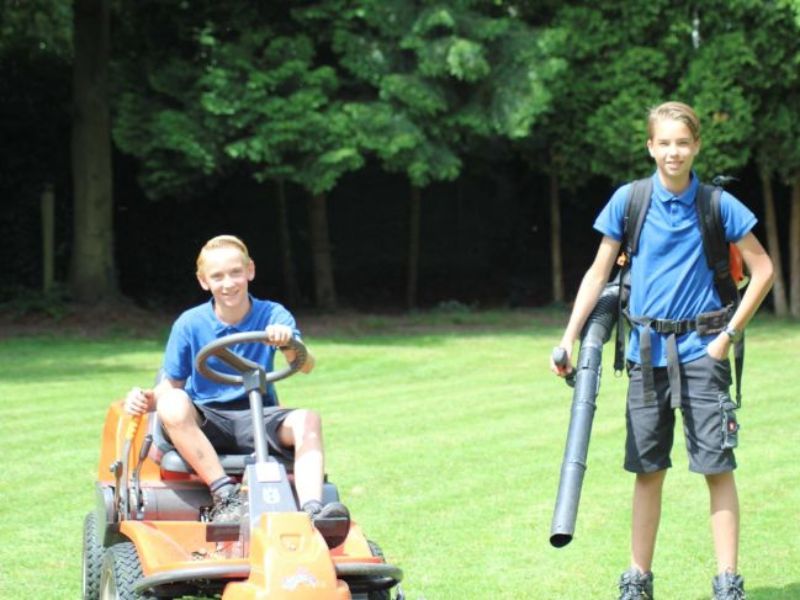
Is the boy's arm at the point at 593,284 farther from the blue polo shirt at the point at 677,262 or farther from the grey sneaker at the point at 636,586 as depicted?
the grey sneaker at the point at 636,586

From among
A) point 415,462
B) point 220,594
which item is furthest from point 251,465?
point 415,462

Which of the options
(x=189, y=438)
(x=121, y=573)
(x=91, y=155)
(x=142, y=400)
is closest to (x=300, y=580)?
(x=121, y=573)

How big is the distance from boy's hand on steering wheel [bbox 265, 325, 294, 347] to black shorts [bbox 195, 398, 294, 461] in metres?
0.29

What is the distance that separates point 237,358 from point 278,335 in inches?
6.3

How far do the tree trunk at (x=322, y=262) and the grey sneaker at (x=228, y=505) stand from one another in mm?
14004

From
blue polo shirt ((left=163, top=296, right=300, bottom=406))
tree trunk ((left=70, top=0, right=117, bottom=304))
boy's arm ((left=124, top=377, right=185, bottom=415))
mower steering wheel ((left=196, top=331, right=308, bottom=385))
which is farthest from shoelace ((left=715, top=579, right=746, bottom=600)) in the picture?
tree trunk ((left=70, top=0, right=117, bottom=304))

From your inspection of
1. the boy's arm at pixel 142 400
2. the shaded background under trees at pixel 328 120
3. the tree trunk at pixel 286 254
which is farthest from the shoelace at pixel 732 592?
the tree trunk at pixel 286 254

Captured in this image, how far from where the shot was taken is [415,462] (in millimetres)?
8414

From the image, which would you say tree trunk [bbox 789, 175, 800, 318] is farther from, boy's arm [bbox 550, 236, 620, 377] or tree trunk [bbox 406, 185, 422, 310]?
boy's arm [bbox 550, 236, 620, 377]

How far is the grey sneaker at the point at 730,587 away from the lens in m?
4.88

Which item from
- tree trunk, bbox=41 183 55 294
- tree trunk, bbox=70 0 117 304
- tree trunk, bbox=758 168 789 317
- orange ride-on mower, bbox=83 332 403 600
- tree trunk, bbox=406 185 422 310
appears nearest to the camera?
orange ride-on mower, bbox=83 332 403 600

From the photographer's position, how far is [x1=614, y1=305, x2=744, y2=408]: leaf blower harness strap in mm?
4949

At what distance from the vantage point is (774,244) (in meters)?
18.3

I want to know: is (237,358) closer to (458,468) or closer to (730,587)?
(730,587)
